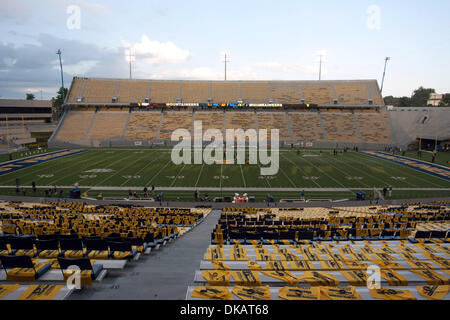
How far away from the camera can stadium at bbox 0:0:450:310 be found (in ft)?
18.0

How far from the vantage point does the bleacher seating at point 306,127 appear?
Answer: 59.7 m

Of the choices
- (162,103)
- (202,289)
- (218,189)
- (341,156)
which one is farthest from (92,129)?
(202,289)

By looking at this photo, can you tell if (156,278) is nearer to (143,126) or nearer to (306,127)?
(143,126)

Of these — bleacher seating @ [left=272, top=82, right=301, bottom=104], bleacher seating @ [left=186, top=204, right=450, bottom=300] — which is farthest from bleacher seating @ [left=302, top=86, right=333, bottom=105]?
bleacher seating @ [left=186, top=204, right=450, bottom=300]

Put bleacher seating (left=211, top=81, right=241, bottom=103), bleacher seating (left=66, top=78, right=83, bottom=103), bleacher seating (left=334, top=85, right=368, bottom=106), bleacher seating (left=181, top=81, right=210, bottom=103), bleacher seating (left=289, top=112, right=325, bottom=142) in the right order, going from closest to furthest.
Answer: bleacher seating (left=289, top=112, right=325, bottom=142) → bleacher seating (left=66, top=78, right=83, bottom=103) → bleacher seating (left=334, top=85, right=368, bottom=106) → bleacher seating (left=211, top=81, right=241, bottom=103) → bleacher seating (left=181, top=81, right=210, bottom=103)

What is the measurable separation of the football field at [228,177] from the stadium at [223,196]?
262mm

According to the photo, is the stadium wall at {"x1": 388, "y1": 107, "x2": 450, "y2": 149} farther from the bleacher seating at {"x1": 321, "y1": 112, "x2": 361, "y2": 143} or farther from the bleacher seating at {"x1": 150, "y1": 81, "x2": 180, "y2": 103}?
the bleacher seating at {"x1": 150, "y1": 81, "x2": 180, "y2": 103}

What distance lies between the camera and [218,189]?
2797 centimetres

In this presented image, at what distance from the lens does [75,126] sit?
61.4 meters

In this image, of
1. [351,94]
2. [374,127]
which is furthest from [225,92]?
[374,127]

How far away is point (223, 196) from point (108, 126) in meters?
45.5

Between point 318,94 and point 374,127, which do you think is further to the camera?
point 318,94

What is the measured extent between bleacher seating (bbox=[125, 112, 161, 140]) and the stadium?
43 cm
